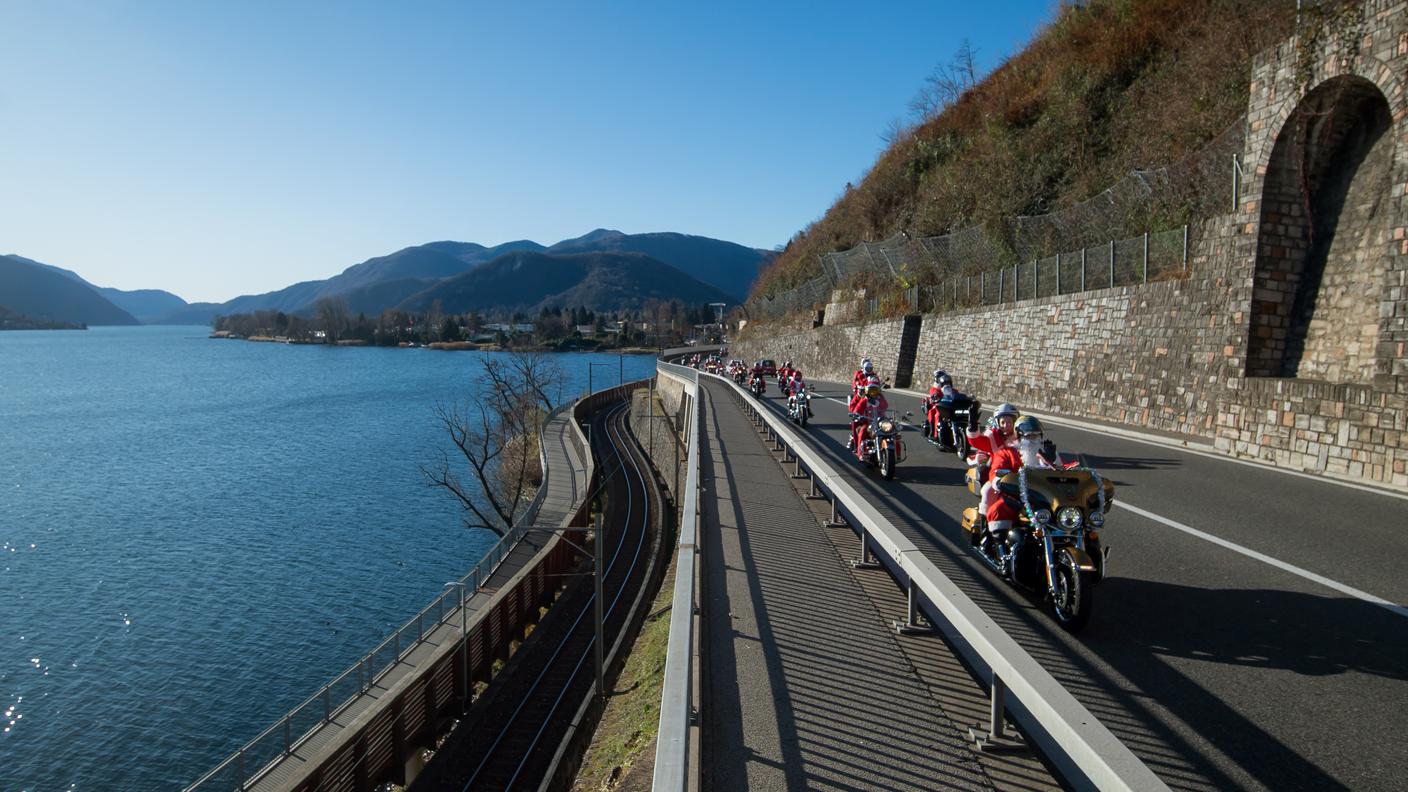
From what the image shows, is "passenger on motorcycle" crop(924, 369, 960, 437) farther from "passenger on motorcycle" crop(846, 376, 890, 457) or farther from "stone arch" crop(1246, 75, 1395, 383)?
"stone arch" crop(1246, 75, 1395, 383)

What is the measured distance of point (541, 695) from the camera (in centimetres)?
1917

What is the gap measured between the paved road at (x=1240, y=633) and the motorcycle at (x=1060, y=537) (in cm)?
20

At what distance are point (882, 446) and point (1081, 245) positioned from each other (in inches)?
700

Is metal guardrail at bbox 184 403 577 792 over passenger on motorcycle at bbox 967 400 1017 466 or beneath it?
beneath

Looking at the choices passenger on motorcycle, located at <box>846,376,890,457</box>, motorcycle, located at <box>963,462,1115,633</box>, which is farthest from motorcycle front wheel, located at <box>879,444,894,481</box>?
motorcycle, located at <box>963,462,1115,633</box>

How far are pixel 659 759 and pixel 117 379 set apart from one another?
Result: 136420mm

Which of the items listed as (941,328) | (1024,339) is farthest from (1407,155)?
(941,328)

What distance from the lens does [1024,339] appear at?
25641mm

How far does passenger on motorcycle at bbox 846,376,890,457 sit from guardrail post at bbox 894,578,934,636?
7.52 meters

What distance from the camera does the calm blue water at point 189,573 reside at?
827 inches

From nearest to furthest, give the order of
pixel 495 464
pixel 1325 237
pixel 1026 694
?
pixel 1026 694
pixel 1325 237
pixel 495 464

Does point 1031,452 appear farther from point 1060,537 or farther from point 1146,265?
point 1146,265

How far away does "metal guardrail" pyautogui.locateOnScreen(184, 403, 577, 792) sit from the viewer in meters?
14.1

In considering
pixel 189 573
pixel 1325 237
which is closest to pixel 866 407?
pixel 1325 237
